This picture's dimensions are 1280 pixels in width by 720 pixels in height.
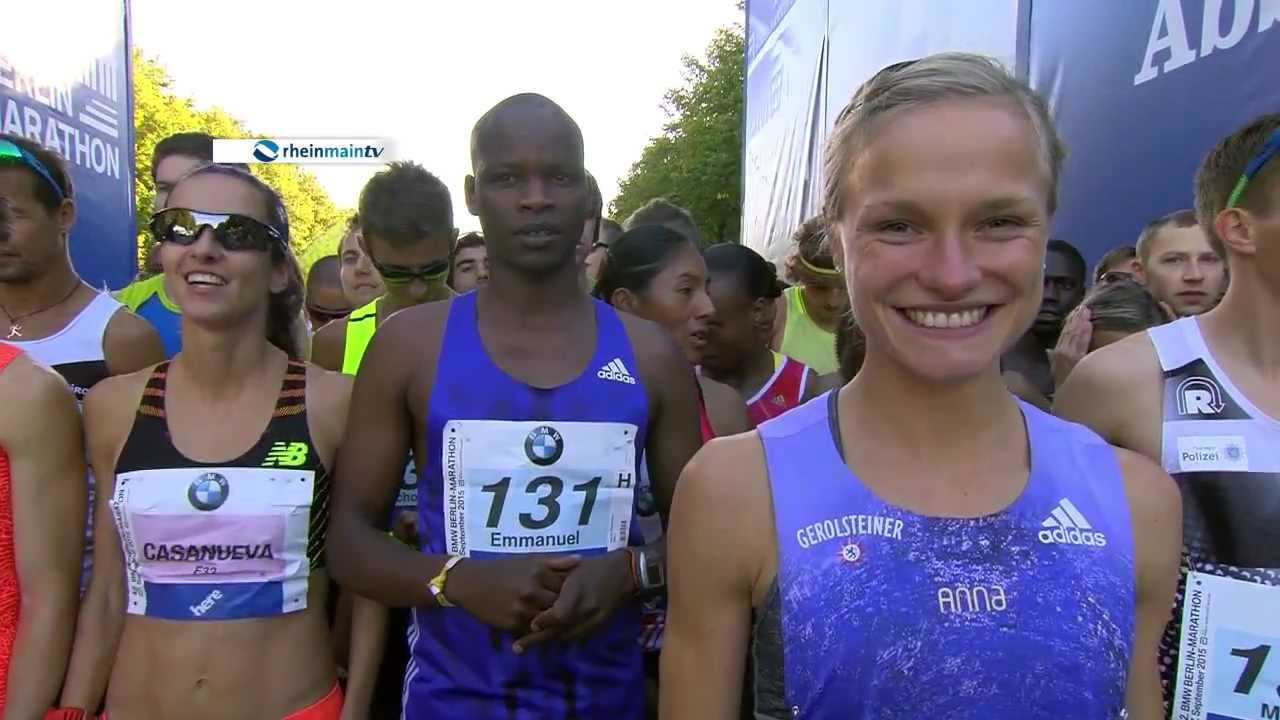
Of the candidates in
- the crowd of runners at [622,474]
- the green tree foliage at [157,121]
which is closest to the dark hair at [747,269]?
the crowd of runners at [622,474]

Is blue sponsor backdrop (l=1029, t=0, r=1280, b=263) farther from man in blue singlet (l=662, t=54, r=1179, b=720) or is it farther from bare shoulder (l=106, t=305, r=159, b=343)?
bare shoulder (l=106, t=305, r=159, b=343)

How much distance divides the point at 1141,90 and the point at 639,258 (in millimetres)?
3058

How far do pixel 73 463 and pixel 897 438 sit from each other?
1.96m

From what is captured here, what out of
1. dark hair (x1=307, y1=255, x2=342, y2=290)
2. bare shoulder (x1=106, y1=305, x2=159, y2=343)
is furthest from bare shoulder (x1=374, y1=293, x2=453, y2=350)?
dark hair (x1=307, y1=255, x2=342, y2=290)

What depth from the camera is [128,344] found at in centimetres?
291

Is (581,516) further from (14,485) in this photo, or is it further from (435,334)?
(14,485)

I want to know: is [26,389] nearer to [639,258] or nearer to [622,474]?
[622,474]

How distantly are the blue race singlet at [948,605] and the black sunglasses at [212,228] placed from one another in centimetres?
173

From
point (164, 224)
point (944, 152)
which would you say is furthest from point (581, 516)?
point (164, 224)

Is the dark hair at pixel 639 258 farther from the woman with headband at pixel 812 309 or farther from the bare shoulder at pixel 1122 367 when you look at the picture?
the bare shoulder at pixel 1122 367

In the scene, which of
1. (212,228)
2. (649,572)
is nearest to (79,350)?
(212,228)

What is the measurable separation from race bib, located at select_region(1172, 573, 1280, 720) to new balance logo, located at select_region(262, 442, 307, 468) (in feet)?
6.45

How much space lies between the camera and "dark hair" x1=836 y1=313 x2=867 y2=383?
2.76 meters

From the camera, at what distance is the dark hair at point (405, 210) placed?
141 inches
